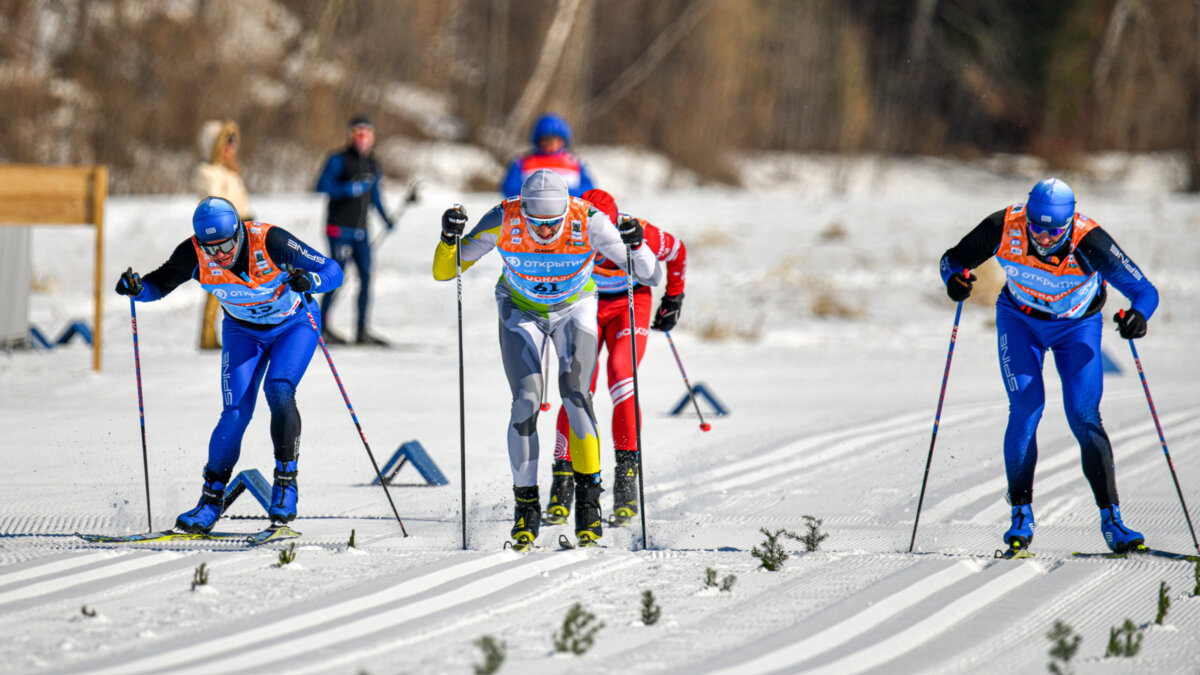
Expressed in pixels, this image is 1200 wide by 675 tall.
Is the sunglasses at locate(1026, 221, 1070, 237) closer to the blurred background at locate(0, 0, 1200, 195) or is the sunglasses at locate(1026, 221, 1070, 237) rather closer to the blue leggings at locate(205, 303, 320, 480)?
the blue leggings at locate(205, 303, 320, 480)

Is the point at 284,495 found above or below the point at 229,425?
below

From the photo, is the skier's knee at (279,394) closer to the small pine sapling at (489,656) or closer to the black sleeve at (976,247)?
the small pine sapling at (489,656)

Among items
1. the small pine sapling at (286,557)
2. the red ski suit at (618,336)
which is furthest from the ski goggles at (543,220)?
the small pine sapling at (286,557)

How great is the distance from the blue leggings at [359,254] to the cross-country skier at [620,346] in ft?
17.6

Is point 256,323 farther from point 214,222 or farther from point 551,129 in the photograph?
point 551,129

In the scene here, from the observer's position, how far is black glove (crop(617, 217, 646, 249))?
5.49 meters

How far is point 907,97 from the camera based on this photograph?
2853 centimetres

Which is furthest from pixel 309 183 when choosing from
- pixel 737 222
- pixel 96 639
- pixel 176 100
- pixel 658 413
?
pixel 96 639

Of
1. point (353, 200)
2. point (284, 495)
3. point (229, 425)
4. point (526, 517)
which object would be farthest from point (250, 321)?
point (353, 200)

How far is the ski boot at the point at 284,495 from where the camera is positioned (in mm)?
5688

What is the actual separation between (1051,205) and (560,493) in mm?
2797

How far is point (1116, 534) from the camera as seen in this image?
5.38 meters

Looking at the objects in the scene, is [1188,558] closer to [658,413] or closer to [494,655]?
[494,655]

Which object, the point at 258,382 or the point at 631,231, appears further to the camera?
the point at 258,382
